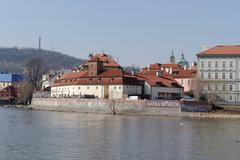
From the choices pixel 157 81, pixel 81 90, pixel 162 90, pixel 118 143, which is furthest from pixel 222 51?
pixel 118 143

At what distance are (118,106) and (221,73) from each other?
2125 centimetres

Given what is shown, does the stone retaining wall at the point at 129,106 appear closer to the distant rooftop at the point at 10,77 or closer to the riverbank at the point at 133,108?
the riverbank at the point at 133,108

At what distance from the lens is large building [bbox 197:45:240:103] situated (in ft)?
293

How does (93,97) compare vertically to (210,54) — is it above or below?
below

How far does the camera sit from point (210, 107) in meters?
75.8

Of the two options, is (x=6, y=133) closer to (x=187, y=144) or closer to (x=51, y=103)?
(x=187, y=144)

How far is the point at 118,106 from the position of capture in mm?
78562

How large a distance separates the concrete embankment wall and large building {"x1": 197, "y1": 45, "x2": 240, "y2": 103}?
52.7ft

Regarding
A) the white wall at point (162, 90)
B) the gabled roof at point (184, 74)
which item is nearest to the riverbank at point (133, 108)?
the white wall at point (162, 90)

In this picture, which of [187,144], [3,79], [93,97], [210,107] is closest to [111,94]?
[93,97]

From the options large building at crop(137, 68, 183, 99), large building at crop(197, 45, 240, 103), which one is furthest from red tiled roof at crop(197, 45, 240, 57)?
large building at crop(137, 68, 183, 99)

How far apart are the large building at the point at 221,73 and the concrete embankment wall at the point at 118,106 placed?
52.7 ft

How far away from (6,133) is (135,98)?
37.9m

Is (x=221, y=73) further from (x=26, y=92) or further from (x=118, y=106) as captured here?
(x=26, y=92)
